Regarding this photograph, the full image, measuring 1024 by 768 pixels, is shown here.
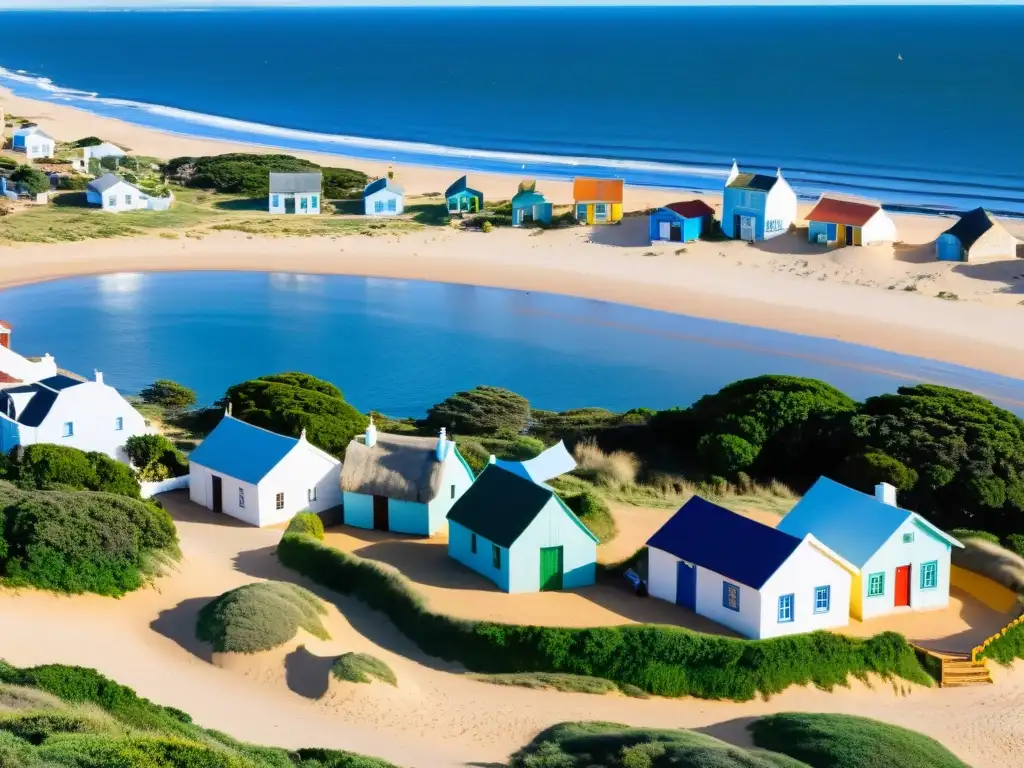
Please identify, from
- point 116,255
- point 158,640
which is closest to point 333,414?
point 158,640

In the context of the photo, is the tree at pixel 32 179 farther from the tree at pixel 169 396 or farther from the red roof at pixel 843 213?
the red roof at pixel 843 213

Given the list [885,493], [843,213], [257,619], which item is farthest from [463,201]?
[257,619]

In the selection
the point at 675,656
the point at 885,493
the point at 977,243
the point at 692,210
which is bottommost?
the point at 675,656

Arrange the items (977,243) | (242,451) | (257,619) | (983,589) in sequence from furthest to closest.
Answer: (977,243), (242,451), (983,589), (257,619)

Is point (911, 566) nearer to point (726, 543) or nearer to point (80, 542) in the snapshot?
point (726, 543)

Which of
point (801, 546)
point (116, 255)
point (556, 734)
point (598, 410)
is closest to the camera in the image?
point (556, 734)

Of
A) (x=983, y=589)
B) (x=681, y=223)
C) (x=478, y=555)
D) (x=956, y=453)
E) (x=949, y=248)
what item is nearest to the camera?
(x=983, y=589)

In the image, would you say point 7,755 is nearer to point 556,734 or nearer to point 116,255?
point 556,734
